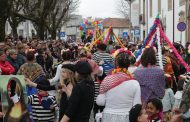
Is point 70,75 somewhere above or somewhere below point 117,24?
below

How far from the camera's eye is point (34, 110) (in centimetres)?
693

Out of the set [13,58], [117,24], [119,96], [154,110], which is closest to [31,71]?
[13,58]

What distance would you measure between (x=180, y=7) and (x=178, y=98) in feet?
105

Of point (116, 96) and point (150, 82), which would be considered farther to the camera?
point (150, 82)

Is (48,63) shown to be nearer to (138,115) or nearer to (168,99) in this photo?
(168,99)

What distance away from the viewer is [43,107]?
688 cm

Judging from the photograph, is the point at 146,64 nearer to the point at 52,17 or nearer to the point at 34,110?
the point at 34,110

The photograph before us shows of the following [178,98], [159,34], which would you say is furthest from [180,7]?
[178,98]

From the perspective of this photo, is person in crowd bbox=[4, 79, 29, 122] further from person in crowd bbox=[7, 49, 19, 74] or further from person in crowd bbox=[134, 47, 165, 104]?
person in crowd bbox=[7, 49, 19, 74]

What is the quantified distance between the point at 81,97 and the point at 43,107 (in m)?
1.62

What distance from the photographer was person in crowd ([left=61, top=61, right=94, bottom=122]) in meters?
5.38

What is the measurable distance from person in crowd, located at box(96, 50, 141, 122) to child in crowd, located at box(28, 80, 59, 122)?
1115mm

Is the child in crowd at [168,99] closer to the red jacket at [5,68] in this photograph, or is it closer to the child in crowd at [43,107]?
the child in crowd at [43,107]

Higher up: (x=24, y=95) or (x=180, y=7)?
(x=180, y=7)
